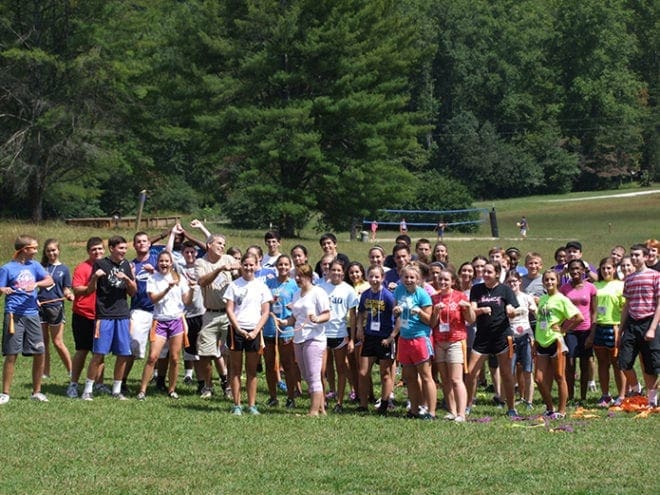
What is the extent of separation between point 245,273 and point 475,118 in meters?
82.7

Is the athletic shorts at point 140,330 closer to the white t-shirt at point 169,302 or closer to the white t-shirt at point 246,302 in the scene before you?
the white t-shirt at point 169,302

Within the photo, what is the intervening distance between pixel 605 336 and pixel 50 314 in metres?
Result: 6.96

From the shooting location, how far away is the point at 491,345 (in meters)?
12.3

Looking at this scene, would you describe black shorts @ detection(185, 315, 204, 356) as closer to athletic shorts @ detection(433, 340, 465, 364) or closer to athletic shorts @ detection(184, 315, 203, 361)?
athletic shorts @ detection(184, 315, 203, 361)

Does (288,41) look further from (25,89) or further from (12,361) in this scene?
(12,361)

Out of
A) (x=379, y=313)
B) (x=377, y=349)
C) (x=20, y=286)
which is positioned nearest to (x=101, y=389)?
(x=20, y=286)

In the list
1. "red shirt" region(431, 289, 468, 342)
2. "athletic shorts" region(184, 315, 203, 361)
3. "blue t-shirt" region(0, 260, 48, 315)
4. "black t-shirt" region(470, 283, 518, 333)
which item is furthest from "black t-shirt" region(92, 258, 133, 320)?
"black t-shirt" region(470, 283, 518, 333)

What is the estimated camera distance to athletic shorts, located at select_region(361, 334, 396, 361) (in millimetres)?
12497

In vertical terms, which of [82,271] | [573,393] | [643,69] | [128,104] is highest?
[643,69]

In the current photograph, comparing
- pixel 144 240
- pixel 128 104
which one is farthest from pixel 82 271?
pixel 128 104

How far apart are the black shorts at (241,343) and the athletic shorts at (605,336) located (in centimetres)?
445

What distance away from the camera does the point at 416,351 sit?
12.2 m

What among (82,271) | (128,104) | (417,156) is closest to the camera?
(82,271)

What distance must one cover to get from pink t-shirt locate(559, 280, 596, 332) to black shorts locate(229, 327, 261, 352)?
4066mm
